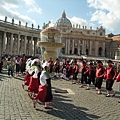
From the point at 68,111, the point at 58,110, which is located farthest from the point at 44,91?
the point at 68,111

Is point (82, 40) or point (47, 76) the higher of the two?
point (82, 40)

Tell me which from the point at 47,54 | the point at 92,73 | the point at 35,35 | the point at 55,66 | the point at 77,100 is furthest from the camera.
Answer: the point at 35,35

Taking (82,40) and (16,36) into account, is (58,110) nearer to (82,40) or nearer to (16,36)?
(16,36)

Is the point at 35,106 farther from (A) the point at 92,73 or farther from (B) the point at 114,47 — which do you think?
(B) the point at 114,47

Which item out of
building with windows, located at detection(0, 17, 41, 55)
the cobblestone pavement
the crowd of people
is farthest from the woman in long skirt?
building with windows, located at detection(0, 17, 41, 55)

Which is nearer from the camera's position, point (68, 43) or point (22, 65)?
point (22, 65)

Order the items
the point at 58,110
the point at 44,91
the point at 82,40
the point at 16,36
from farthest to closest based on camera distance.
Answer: the point at 82,40, the point at 16,36, the point at 58,110, the point at 44,91

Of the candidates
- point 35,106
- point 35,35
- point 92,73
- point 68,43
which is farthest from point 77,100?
point 68,43

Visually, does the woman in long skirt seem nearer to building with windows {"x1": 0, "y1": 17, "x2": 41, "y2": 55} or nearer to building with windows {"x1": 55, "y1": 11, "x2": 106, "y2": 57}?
Answer: building with windows {"x1": 0, "y1": 17, "x2": 41, "y2": 55}

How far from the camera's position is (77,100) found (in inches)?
461

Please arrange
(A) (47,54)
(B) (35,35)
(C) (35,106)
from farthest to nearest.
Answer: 1. (B) (35,35)
2. (A) (47,54)
3. (C) (35,106)

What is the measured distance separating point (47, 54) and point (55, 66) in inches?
180

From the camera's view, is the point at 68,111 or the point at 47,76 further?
the point at 47,76

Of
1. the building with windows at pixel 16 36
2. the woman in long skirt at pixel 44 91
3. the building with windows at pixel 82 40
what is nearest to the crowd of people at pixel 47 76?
the woman in long skirt at pixel 44 91
